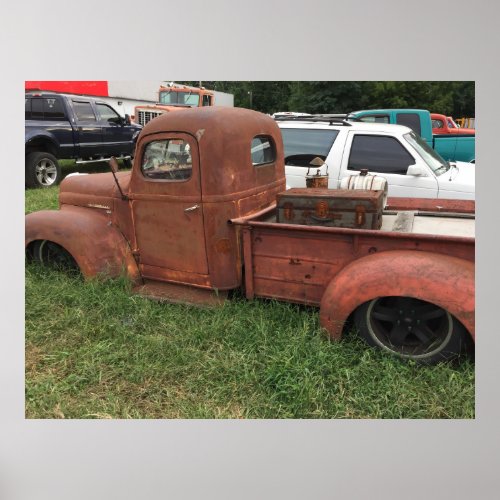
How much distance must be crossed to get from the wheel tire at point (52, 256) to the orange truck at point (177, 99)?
1000 millimetres

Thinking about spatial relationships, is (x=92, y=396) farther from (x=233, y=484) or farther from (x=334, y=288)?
(x=334, y=288)

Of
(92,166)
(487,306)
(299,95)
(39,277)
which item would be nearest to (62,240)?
(39,277)

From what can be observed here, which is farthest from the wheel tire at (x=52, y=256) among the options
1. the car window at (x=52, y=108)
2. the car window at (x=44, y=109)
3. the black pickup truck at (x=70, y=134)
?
the car window at (x=52, y=108)

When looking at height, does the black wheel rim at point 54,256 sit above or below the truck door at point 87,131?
below

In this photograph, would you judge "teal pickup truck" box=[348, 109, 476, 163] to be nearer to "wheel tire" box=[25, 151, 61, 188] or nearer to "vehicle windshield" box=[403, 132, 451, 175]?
"vehicle windshield" box=[403, 132, 451, 175]

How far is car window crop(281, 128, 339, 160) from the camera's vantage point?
3.68m

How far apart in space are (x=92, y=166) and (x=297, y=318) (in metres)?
2.17

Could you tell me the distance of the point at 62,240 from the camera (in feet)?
9.67

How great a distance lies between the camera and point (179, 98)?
2.97 meters

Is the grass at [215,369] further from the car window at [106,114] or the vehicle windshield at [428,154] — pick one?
the vehicle windshield at [428,154]

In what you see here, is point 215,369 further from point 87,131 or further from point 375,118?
point 87,131

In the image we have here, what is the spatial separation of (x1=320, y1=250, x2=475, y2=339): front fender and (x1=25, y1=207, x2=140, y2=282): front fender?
1.35 meters

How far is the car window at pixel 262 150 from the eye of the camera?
287 centimetres

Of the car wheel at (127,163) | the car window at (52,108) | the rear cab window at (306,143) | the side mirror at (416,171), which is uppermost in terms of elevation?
the car window at (52,108)
